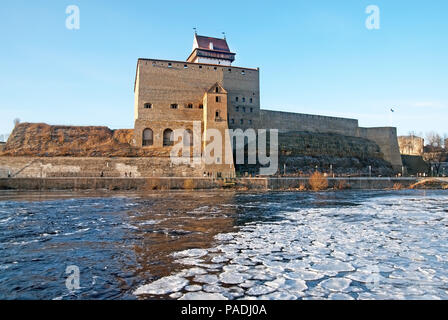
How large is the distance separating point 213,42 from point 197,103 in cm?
1294

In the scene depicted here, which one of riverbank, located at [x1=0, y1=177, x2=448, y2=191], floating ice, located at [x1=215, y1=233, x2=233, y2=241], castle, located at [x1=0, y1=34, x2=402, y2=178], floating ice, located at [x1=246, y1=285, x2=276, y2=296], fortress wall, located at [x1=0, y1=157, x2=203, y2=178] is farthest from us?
castle, located at [x1=0, y1=34, x2=402, y2=178]

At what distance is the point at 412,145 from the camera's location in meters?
47.8

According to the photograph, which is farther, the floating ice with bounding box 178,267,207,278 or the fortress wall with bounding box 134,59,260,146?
the fortress wall with bounding box 134,59,260,146

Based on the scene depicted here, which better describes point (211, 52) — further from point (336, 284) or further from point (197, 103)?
point (336, 284)

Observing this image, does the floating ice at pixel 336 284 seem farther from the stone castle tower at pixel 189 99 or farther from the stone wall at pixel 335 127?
the stone wall at pixel 335 127

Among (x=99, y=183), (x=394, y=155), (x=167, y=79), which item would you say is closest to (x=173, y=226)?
(x=99, y=183)

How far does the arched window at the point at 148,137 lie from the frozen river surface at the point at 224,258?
2278 centimetres

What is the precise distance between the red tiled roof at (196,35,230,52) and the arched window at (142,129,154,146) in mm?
15375

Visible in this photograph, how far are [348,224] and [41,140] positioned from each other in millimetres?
30929

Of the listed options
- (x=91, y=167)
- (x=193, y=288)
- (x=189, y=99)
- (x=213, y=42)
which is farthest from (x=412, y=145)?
(x=193, y=288)

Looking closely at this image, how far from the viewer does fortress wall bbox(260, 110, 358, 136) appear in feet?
115

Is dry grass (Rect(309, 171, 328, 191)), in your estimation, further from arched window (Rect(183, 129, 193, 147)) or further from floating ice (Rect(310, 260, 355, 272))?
floating ice (Rect(310, 260, 355, 272))

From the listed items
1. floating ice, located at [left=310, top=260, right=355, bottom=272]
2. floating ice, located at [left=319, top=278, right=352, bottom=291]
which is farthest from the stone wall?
floating ice, located at [left=319, top=278, right=352, bottom=291]

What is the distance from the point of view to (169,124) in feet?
105
